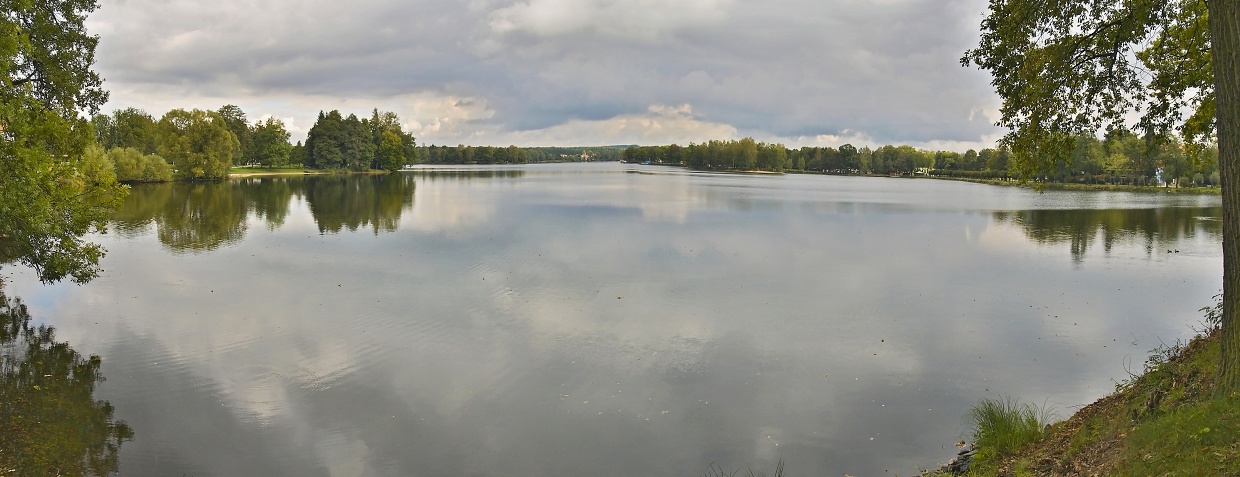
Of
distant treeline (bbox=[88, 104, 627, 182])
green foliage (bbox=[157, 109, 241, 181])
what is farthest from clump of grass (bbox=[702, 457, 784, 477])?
green foliage (bbox=[157, 109, 241, 181])

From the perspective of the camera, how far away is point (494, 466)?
7852 millimetres

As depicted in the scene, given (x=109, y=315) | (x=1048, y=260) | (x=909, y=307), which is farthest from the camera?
(x=1048, y=260)

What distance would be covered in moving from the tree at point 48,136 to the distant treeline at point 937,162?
86.8 meters

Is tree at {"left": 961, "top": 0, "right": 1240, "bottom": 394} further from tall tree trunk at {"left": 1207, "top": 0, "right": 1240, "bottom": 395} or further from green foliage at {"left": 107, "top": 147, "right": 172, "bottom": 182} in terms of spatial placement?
green foliage at {"left": 107, "top": 147, "right": 172, "bottom": 182}

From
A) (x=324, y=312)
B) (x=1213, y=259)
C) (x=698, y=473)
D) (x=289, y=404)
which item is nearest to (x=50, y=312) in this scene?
(x=324, y=312)

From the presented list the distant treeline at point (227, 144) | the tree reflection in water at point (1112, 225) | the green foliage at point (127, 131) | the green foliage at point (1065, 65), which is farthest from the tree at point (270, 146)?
the green foliage at point (1065, 65)

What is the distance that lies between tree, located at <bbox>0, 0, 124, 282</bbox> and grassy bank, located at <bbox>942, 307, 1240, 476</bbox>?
14.0 meters

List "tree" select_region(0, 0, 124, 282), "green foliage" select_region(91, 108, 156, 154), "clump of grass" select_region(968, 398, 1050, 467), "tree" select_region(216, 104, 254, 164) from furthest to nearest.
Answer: "tree" select_region(216, 104, 254, 164), "green foliage" select_region(91, 108, 156, 154), "tree" select_region(0, 0, 124, 282), "clump of grass" select_region(968, 398, 1050, 467)

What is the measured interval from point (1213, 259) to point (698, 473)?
2361 centimetres

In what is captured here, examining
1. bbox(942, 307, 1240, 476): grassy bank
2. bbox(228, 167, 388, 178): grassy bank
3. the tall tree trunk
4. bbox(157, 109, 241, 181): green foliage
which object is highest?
bbox(157, 109, 241, 181): green foliage

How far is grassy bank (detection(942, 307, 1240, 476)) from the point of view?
499cm

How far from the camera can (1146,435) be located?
5.62 meters

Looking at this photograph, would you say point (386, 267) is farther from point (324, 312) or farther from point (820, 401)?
point (820, 401)

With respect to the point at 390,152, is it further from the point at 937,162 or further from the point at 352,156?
the point at 937,162
